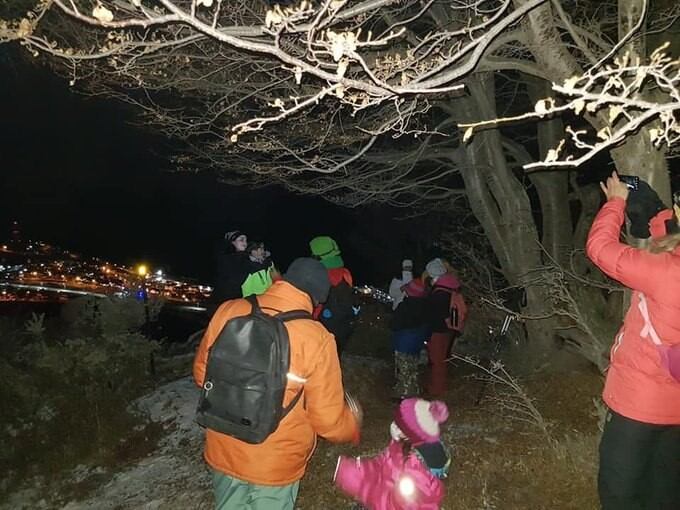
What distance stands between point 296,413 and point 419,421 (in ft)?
2.10

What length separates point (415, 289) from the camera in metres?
6.25

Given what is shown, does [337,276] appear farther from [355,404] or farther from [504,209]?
[504,209]

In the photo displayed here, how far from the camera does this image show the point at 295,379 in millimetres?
2230

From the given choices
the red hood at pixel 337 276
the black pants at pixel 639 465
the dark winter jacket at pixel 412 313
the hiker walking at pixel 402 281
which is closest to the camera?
the black pants at pixel 639 465

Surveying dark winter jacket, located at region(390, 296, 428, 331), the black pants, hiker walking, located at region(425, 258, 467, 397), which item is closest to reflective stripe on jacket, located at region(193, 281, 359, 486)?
the black pants

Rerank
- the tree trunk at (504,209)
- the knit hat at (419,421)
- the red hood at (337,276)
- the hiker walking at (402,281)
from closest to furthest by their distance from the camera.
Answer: the knit hat at (419,421) → the red hood at (337,276) → the tree trunk at (504,209) → the hiker walking at (402,281)

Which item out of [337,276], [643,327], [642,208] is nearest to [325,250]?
[337,276]

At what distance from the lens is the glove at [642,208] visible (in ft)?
8.49

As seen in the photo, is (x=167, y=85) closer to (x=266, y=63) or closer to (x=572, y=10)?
(x=266, y=63)

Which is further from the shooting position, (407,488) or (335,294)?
(335,294)

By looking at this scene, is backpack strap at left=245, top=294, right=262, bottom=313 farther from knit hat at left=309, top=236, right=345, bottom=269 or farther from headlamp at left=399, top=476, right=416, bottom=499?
knit hat at left=309, top=236, right=345, bottom=269

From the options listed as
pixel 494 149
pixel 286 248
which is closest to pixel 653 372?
pixel 494 149

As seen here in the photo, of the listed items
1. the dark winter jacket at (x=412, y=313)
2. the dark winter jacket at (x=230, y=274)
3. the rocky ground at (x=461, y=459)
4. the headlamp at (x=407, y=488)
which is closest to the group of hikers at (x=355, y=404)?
the headlamp at (x=407, y=488)

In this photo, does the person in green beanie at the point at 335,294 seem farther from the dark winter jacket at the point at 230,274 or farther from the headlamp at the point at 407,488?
the headlamp at the point at 407,488
